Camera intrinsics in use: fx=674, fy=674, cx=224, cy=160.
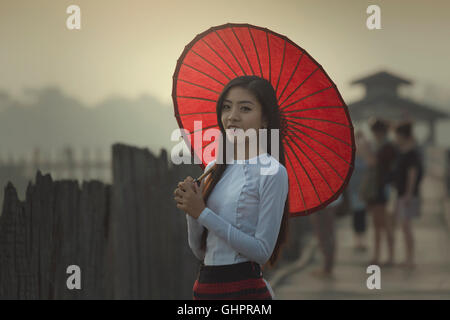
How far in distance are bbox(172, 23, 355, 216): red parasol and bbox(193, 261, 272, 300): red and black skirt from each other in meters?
0.44

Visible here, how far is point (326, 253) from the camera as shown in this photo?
818 centimetres

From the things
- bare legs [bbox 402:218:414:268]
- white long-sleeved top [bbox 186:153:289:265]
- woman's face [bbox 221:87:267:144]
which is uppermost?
woman's face [bbox 221:87:267:144]

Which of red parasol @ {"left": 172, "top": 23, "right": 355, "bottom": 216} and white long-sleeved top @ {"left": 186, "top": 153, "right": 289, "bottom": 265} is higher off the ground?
red parasol @ {"left": 172, "top": 23, "right": 355, "bottom": 216}

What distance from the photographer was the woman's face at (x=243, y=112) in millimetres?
2688

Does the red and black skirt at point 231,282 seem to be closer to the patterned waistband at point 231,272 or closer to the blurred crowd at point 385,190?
the patterned waistband at point 231,272

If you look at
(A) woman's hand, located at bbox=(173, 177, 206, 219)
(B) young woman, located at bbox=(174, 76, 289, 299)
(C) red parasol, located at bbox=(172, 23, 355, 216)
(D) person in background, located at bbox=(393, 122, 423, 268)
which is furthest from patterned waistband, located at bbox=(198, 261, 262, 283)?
(D) person in background, located at bbox=(393, 122, 423, 268)

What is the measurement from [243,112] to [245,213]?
0.41 metres

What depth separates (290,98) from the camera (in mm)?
2932

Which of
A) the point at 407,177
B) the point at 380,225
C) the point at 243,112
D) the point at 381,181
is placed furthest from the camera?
the point at 380,225

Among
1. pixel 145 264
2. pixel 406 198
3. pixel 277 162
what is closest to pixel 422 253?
pixel 406 198

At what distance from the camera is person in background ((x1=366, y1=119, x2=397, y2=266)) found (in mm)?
8510

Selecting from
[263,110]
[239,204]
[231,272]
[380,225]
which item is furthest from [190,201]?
[380,225]

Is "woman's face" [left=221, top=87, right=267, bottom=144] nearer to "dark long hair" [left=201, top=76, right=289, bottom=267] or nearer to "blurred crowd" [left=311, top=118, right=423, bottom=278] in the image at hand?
"dark long hair" [left=201, top=76, right=289, bottom=267]

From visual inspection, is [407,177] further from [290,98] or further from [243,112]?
[243,112]
